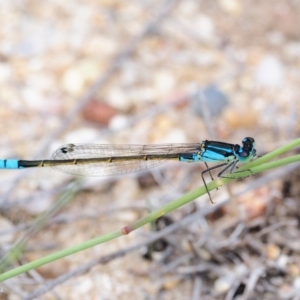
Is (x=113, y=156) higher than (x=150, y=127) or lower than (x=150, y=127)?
lower

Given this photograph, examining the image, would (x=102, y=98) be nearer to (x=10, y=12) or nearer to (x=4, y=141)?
(x=4, y=141)

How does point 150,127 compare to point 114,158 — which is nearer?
point 114,158

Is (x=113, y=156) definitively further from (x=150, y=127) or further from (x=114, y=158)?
(x=150, y=127)

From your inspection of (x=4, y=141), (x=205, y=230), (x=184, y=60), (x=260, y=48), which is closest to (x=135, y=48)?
(x=184, y=60)

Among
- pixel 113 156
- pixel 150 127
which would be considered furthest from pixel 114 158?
pixel 150 127
